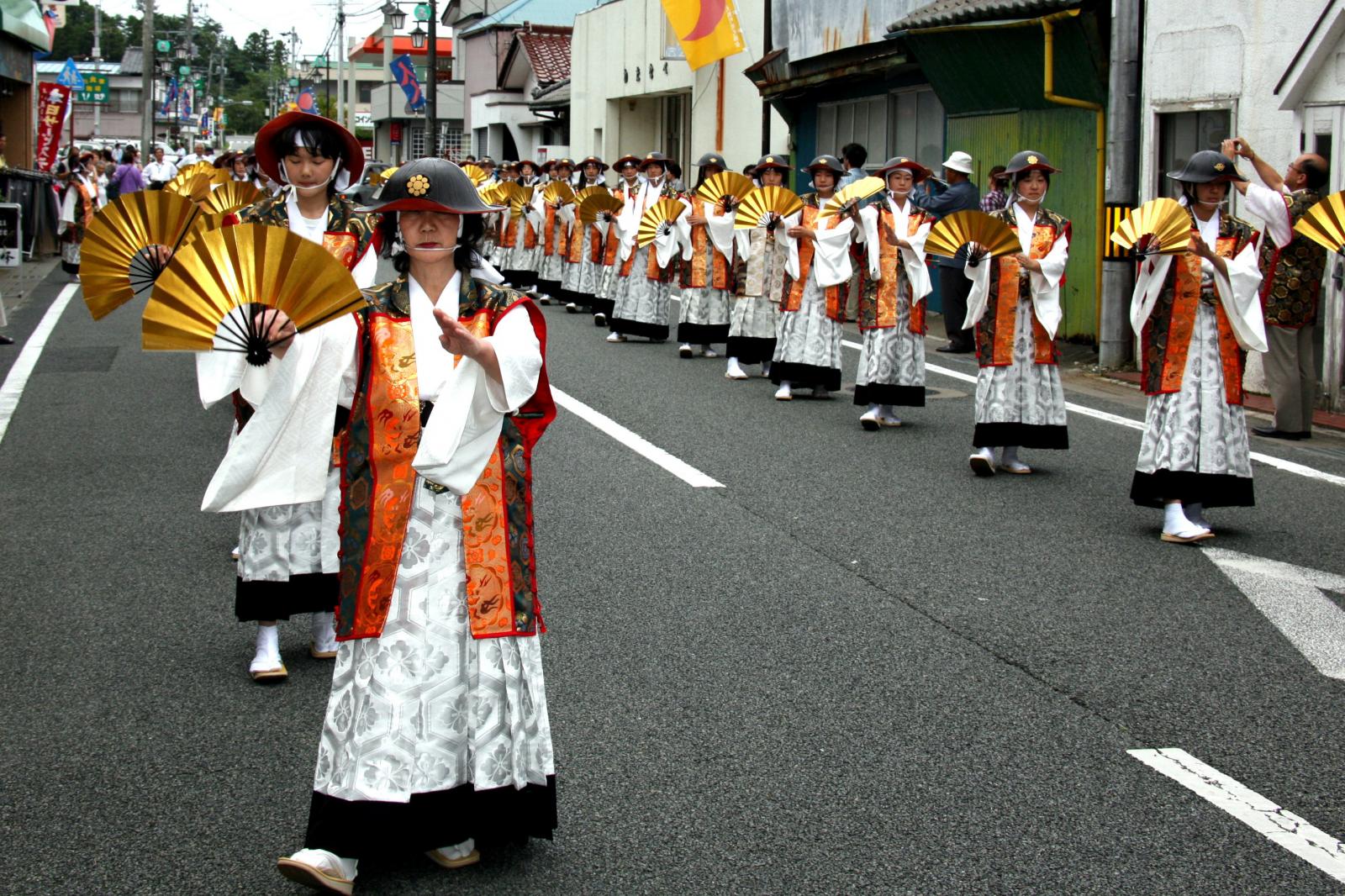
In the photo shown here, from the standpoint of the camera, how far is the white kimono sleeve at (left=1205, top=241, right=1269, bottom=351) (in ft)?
24.7

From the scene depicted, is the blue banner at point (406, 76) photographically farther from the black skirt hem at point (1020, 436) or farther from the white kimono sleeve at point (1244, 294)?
the white kimono sleeve at point (1244, 294)

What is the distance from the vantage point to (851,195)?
11.5 metres

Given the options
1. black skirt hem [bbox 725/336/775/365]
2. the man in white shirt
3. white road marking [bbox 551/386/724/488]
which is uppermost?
the man in white shirt

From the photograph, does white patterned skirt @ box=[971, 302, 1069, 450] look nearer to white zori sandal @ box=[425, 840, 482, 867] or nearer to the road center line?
the road center line

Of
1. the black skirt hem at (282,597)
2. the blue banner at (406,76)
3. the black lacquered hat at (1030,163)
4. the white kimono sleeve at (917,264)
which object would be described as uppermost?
the blue banner at (406,76)

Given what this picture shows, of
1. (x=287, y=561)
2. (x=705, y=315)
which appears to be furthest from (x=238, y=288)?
(x=705, y=315)

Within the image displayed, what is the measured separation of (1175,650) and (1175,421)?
7.10 ft

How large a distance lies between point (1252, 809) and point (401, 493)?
8.06ft

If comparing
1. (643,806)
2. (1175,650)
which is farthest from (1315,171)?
(643,806)

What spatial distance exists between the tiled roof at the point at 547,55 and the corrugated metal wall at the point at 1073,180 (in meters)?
31.3

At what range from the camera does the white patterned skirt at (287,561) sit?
5.56 meters

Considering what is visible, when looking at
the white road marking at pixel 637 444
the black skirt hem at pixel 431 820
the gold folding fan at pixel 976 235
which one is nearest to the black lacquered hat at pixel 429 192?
the black skirt hem at pixel 431 820

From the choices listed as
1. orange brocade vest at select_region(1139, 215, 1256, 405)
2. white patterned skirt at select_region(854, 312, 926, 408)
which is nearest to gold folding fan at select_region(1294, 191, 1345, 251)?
orange brocade vest at select_region(1139, 215, 1256, 405)

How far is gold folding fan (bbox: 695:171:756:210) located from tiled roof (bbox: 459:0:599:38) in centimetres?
4116
